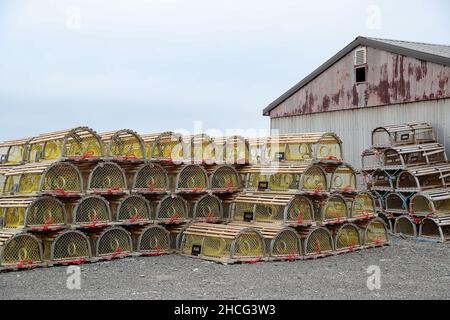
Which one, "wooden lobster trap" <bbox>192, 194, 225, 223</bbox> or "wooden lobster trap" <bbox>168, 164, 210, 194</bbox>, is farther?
"wooden lobster trap" <bbox>192, 194, 225, 223</bbox>

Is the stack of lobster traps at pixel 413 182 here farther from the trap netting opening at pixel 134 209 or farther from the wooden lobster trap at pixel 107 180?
the wooden lobster trap at pixel 107 180

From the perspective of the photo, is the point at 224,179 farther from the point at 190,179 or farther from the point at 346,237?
→ the point at 346,237

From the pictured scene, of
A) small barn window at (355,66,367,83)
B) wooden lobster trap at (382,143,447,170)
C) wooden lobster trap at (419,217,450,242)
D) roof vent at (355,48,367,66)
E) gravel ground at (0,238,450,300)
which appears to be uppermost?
roof vent at (355,48,367,66)

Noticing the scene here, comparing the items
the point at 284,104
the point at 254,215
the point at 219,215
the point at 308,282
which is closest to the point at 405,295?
the point at 308,282

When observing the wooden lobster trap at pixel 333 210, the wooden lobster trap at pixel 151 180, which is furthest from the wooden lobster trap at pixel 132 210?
the wooden lobster trap at pixel 333 210

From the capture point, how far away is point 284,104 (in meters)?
22.8

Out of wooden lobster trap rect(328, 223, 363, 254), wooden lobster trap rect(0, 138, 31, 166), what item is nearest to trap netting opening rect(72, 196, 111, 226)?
wooden lobster trap rect(0, 138, 31, 166)

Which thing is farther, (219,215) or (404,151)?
(404,151)

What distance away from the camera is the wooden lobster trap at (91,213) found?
38.5 ft

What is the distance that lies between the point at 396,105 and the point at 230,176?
728cm

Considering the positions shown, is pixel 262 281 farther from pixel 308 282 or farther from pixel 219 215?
pixel 219 215

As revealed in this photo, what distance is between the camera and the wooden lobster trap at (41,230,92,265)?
37.7ft

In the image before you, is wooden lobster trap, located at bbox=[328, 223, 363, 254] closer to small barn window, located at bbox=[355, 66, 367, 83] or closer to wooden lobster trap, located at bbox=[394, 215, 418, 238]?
wooden lobster trap, located at bbox=[394, 215, 418, 238]

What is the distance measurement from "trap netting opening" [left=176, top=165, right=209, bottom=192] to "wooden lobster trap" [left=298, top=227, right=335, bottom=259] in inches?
98.9
